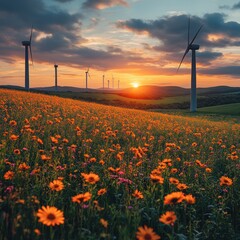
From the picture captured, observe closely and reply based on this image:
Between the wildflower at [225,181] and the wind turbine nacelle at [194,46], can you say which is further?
the wind turbine nacelle at [194,46]

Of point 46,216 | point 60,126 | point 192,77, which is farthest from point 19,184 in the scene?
point 192,77

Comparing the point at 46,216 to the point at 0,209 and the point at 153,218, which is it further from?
the point at 153,218

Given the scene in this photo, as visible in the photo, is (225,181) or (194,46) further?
(194,46)

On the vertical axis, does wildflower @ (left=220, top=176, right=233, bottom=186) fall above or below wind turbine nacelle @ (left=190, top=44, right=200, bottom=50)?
below

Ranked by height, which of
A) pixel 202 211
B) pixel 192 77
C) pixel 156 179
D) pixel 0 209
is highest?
pixel 192 77

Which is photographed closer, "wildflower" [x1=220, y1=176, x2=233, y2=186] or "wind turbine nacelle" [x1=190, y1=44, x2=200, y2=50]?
"wildflower" [x1=220, y1=176, x2=233, y2=186]

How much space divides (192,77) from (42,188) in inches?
2442

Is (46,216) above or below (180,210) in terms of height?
above

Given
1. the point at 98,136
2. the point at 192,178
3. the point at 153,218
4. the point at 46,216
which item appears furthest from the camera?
the point at 98,136

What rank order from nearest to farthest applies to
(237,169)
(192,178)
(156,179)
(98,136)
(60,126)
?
(156,179)
(192,178)
(237,169)
(98,136)
(60,126)

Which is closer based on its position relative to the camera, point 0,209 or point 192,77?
point 0,209

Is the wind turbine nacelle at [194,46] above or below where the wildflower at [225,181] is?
above

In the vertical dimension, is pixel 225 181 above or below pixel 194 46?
below

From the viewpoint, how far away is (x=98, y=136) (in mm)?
10766
